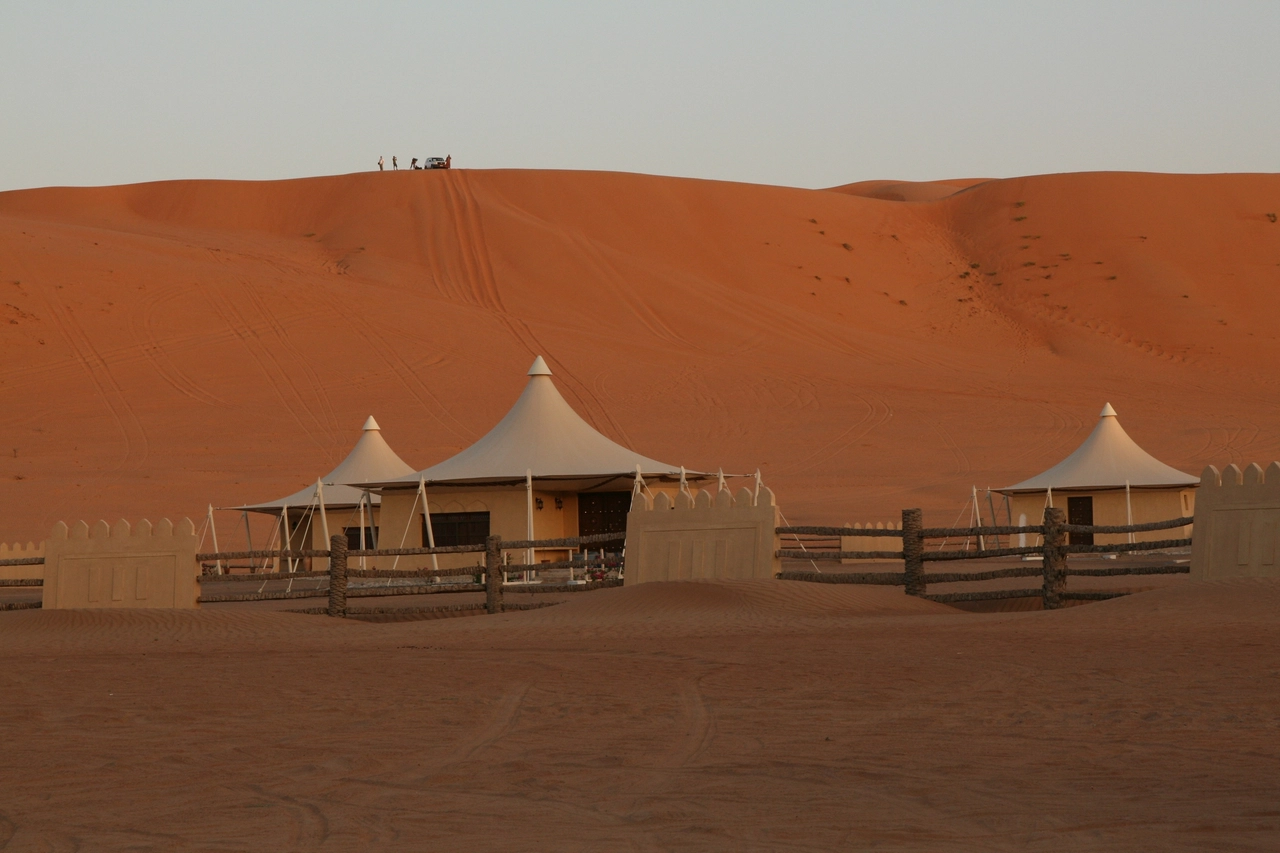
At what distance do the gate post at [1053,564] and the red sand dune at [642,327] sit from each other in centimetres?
2001

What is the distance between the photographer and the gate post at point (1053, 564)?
574 inches

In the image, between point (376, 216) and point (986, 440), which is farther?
point (376, 216)

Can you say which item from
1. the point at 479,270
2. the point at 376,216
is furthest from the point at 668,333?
the point at 376,216

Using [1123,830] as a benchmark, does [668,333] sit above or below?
above

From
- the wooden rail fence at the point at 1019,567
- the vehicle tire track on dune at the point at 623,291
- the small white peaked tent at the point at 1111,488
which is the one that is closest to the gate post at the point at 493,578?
the wooden rail fence at the point at 1019,567

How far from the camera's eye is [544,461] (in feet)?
80.7

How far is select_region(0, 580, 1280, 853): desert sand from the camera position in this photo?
534cm

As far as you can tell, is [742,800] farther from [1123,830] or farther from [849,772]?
[1123,830]

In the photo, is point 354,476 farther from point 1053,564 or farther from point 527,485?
point 1053,564

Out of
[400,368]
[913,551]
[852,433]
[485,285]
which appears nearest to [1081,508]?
[852,433]

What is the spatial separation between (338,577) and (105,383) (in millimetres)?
33413

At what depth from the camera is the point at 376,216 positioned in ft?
234

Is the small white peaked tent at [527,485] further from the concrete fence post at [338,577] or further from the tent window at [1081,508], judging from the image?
the tent window at [1081,508]

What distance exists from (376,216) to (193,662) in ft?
203
